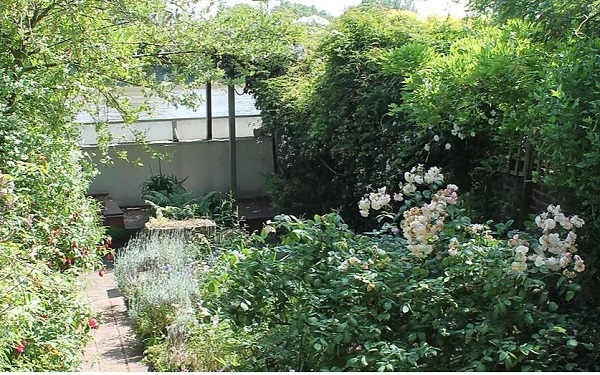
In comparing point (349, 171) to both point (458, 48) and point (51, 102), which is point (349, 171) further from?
point (51, 102)

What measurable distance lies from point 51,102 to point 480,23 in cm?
373

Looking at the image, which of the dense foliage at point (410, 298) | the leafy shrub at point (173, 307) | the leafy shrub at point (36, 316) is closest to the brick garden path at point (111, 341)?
the leafy shrub at point (173, 307)

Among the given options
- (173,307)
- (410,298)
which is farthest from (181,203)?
(410,298)

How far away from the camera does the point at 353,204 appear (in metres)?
7.46

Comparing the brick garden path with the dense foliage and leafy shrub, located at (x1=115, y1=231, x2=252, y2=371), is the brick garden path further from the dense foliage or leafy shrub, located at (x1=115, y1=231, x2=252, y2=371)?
the dense foliage

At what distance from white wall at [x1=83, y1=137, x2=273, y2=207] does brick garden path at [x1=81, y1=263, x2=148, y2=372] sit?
4.38 m

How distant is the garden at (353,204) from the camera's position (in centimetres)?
297

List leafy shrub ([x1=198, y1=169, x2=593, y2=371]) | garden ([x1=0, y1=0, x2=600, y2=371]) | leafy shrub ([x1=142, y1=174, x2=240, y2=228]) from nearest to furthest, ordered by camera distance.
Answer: leafy shrub ([x1=198, y1=169, x2=593, y2=371]) < garden ([x1=0, y1=0, x2=600, y2=371]) < leafy shrub ([x1=142, y1=174, x2=240, y2=228])

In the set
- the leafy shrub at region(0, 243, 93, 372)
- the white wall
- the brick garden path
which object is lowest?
the brick garden path

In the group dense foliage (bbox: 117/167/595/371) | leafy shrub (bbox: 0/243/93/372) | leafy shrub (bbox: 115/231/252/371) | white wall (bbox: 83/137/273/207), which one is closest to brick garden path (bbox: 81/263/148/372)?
leafy shrub (bbox: 115/231/252/371)

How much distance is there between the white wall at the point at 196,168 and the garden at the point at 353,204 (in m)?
3.07

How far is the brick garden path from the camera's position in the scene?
4.82 metres

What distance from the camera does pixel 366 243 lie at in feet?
11.1

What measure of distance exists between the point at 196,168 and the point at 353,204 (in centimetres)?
491
